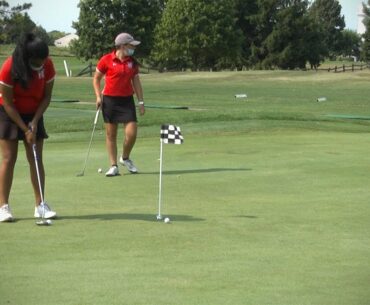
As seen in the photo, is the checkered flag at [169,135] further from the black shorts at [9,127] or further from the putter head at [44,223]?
the putter head at [44,223]

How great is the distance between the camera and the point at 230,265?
20.8 ft

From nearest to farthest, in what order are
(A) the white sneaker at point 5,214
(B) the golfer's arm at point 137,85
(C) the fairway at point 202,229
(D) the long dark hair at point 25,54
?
(C) the fairway at point 202,229 < (D) the long dark hair at point 25,54 < (A) the white sneaker at point 5,214 < (B) the golfer's arm at point 137,85

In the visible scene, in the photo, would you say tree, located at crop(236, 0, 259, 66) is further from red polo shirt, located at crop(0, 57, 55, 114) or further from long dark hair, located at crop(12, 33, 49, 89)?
long dark hair, located at crop(12, 33, 49, 89)

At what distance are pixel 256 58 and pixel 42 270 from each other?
105286mm

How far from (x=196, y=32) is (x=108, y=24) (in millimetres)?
10818

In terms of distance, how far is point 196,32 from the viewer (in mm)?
100312

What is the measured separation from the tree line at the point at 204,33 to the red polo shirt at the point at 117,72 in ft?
280

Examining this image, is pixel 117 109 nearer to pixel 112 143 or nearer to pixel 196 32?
pixel 112 143

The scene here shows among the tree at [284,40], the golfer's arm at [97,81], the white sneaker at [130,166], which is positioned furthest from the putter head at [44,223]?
the tree at [284,40]

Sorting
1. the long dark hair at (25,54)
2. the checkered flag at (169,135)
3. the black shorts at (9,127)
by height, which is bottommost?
the checkered flag at (169,135)

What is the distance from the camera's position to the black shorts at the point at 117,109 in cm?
1291

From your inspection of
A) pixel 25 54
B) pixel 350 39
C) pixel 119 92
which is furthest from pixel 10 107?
pixel 350 39

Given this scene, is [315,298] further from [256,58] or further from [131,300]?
[256,58]

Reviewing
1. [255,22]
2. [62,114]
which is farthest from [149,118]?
[255,22]
